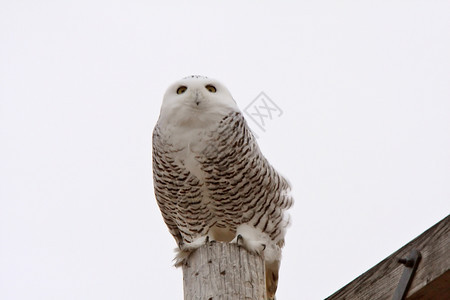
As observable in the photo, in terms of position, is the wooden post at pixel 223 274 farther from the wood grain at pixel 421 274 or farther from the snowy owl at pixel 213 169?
the snowy owl at pixel 213 169

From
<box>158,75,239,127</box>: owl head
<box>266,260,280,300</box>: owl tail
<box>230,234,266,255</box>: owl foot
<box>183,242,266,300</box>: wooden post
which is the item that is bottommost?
<box>183,242,266,300</box>: wooden post

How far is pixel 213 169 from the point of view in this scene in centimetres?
359

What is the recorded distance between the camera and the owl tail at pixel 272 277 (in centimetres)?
386

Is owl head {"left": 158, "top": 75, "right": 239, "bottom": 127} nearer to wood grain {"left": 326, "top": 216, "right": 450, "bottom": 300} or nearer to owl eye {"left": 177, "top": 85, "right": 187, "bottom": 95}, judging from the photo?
owl eye {"left": 177, "top": 85, "right": 187, "bottom": 95}

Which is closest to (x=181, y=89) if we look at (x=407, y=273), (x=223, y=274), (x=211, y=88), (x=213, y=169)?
(x=211, y=88)

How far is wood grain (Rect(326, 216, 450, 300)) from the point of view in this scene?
2.03 m

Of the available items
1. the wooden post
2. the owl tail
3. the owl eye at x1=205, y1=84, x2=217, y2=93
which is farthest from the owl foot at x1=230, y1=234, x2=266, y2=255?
the owl eye at x1=205, y1=84, x2=217, y2=93

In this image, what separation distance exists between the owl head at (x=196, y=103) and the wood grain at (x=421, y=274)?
4.87 ft

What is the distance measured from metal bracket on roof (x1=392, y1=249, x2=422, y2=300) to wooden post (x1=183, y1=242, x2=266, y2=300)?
0.52 metres

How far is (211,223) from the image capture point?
3.82m

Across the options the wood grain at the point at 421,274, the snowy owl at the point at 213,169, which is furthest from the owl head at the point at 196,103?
the wood grain at the point at 421,274

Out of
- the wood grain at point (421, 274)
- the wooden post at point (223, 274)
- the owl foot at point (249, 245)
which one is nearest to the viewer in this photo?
the wood grain at point (421, 274)

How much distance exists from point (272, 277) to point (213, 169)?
78cm

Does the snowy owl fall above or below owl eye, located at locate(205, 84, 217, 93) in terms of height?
below
